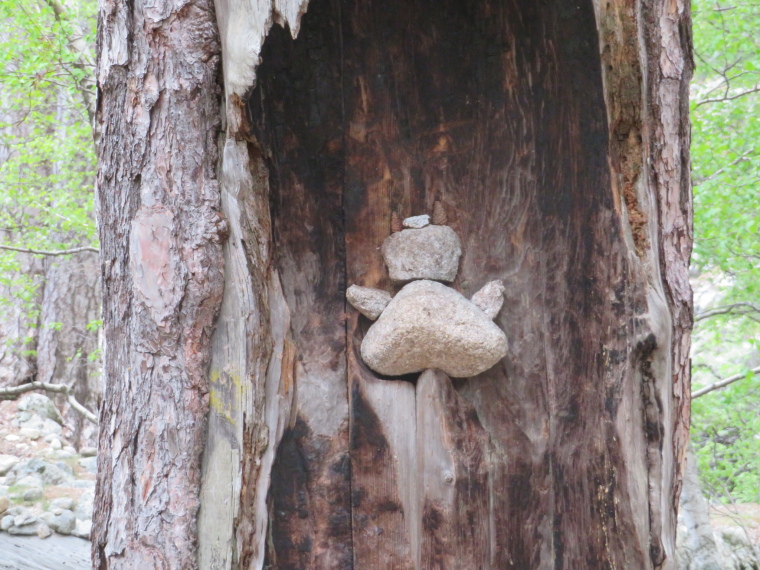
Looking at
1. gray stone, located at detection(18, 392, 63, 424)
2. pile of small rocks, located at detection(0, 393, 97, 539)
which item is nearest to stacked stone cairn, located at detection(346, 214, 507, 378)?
pile of small rocks, located at detection(0, 393, 97, 539)

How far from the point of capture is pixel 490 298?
1.73m

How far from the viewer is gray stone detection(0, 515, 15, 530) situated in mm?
2766

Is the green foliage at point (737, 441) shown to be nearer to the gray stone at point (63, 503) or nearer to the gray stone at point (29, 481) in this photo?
the gray stone at point (63, 503)

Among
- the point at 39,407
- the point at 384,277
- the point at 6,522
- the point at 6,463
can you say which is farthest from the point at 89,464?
the point at 384,277

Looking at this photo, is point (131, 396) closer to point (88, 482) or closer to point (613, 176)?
point (613, 176)

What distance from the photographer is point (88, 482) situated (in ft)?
11.0

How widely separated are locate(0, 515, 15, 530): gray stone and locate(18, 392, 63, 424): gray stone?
153 cm

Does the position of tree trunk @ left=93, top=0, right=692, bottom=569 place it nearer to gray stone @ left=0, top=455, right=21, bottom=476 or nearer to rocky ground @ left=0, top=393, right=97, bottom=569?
rocky ground @ left=0, top=393, right=97, bottom=569

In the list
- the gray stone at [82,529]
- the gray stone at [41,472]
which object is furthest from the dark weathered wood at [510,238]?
the gray stone at [41,472]

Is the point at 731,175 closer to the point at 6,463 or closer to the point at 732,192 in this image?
the point at 732,192

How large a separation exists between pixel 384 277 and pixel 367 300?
119 mm

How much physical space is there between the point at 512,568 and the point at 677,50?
52.1 inches

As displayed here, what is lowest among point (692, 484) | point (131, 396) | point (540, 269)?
point (692, 484)

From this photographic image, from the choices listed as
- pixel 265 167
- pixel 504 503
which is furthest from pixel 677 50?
pixel 504 503
